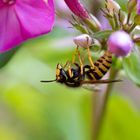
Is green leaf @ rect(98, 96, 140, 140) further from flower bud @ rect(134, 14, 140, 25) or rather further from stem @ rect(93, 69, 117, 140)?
flower bud @ rect(134, 14, 140, 25)

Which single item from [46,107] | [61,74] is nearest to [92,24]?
[61,74]

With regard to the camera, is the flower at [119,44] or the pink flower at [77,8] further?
the pink flower at [77,8]

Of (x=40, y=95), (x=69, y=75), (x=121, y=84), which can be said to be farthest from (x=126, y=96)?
(x=69, y=75)

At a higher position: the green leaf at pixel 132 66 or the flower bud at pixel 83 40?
the flower bud at pixel 83 40

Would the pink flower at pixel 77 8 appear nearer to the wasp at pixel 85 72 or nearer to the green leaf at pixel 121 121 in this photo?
the wasp at pixel 85 72

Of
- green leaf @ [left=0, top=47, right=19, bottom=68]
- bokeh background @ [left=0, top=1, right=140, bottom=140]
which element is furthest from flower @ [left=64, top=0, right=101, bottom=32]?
bokeh background @ [left=0, top=1, right=140, bottom=140]

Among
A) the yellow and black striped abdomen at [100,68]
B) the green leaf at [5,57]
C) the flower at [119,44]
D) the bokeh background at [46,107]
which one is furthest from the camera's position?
the bokeh background at [46,107]

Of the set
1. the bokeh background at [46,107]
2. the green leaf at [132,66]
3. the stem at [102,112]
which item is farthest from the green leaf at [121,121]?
the green leaf at [132,66]
